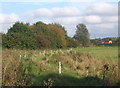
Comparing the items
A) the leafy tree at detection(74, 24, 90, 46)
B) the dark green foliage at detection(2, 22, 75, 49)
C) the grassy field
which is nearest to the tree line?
the dark green foliage at detection(2, 22, 75, 49)

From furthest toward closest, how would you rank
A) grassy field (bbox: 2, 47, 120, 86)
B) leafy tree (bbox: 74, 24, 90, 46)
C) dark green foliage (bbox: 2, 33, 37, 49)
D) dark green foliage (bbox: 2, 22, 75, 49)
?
1. leafy tree (bbox: 74, 24, 90, 46)
2. dark green foliage (bbox: 2, 22, 75, 49)
3. dark green foliage (bbox: 2, 33, 37, 49)
4. grassy field (bbox: 2, 47, 120, 86)

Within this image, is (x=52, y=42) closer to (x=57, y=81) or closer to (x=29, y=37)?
(x=29, y=37)

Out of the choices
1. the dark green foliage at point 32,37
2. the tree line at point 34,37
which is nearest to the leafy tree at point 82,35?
the tree line at point 34,37

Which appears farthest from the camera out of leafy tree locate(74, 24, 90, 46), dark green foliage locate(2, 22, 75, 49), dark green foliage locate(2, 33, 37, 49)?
leafy tree locate(74, 24, 90, 46)

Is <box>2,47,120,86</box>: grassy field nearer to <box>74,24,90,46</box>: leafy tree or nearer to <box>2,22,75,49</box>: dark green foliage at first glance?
<box>2,22,75,49</box>: dark green foliage

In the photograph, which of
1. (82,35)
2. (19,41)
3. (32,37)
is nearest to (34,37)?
(32,37)

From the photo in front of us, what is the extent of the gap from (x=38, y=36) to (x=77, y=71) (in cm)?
3308

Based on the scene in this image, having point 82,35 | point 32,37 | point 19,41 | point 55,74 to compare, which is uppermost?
point 82,35

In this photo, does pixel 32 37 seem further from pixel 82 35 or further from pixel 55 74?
pixel 55 74

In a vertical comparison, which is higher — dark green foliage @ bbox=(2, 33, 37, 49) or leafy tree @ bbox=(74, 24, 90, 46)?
leafy tree @ bbox=(74, 24, 90, 46)

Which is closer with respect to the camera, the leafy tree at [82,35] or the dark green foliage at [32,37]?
the dark green foliage at [32,37]

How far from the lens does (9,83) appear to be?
862 cm

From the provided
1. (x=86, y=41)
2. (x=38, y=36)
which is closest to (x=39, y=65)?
(x=38, y=36)

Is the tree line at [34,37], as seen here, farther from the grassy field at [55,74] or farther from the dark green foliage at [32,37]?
the grassy field at [55,74]
